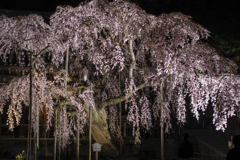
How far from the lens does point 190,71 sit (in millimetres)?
10469

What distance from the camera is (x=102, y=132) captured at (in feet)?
43.6

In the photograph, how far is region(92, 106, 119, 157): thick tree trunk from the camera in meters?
13.1

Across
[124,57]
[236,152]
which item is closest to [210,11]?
[124,57]

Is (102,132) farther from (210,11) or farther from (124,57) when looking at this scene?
(210,11)

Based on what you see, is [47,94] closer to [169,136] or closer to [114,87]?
[114,87]

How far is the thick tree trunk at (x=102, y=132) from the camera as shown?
13094 mm

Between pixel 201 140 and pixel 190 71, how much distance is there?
997 cm

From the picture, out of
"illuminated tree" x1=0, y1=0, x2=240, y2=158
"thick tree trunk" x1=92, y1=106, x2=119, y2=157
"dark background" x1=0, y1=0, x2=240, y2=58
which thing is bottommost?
"thick tree trunk" x1=92, y1=106, x2=119, y2=157

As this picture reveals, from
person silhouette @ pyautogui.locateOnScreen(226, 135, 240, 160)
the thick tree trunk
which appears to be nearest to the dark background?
the thick tree trunk

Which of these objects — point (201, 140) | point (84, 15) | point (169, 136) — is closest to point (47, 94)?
point (84, 15)

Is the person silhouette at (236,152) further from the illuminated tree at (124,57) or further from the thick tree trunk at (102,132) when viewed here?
the thick tree trunk at (102,132)

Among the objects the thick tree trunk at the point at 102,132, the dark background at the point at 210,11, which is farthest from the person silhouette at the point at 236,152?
the dark background at the point at 210,11

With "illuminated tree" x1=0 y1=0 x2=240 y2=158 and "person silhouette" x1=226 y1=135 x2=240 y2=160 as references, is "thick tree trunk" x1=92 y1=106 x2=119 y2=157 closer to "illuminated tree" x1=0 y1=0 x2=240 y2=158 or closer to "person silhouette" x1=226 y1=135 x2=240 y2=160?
"illuminated tree" x1=0 y1=0 x2=240 y2=158

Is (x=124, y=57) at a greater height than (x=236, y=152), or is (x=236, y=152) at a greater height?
(x=124, y=57)
